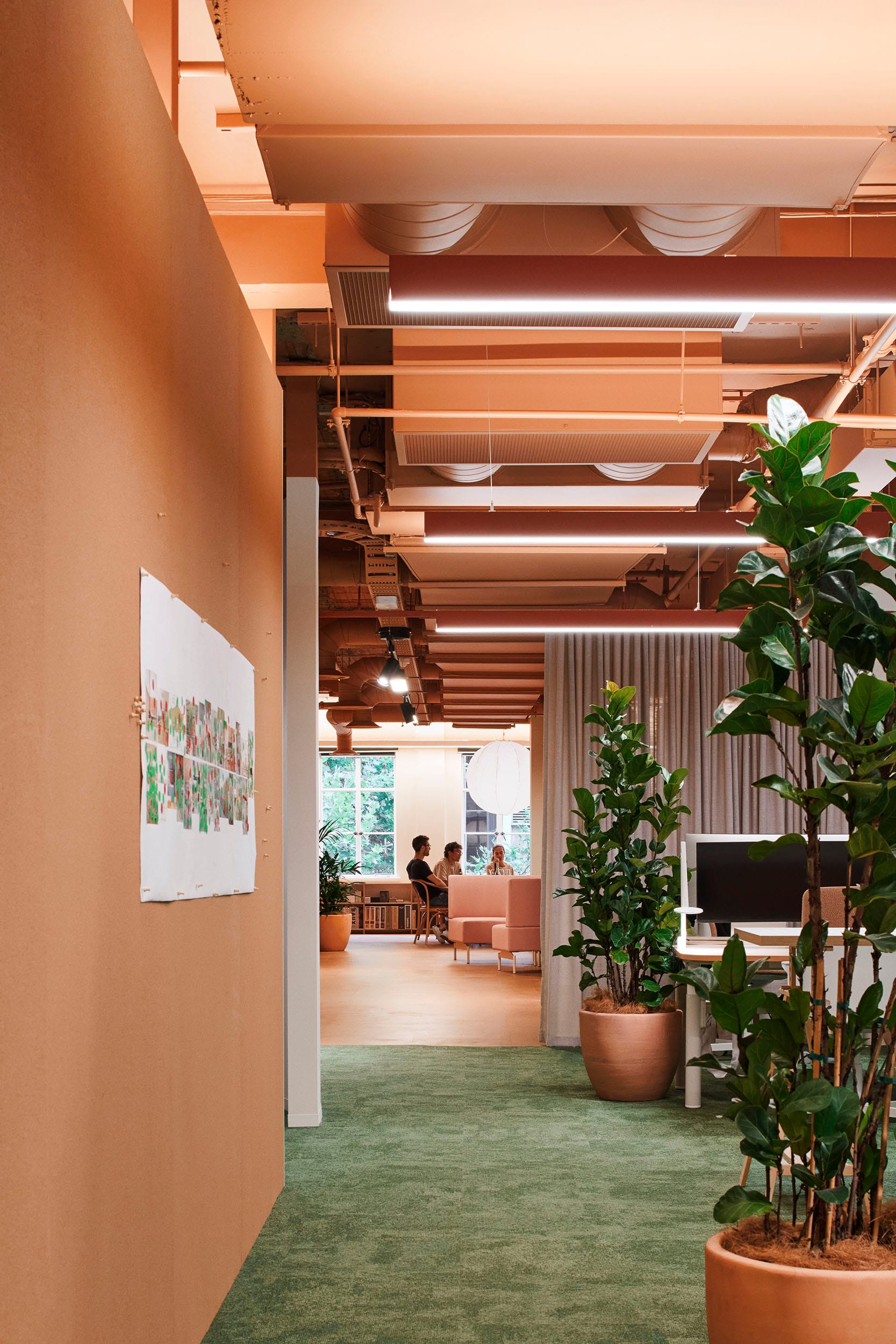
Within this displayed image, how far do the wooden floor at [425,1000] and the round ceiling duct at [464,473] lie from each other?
382 centimetres

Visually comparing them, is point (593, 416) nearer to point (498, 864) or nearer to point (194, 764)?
point (194, 764)

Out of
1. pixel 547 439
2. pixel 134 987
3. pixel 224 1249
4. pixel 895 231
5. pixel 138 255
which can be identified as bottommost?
pixel 224 1249

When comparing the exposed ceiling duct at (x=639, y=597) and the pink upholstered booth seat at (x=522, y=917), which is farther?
the pink upholstered booth seat at (x=522, y=917)

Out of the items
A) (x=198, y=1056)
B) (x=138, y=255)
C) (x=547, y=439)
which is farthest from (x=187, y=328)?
(x=547, y=439)

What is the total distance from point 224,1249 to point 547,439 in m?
3.80

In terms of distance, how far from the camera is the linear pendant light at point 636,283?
147 inches

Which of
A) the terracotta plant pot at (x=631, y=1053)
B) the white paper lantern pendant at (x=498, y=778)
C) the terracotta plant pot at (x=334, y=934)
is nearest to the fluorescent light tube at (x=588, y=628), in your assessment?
the terracotta plant pot at (x=631, y=1053)

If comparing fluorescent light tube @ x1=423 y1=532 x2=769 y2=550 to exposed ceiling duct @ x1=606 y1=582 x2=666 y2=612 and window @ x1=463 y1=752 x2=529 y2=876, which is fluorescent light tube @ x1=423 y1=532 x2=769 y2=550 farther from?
window @ x1=463 y1=752 x2=529 y2=876

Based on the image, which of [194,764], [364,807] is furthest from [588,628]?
[364,807]

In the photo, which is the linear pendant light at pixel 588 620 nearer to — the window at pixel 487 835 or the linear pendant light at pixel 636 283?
the linear pendant light at pixel 636 283

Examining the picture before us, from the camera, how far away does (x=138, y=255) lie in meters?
2.61

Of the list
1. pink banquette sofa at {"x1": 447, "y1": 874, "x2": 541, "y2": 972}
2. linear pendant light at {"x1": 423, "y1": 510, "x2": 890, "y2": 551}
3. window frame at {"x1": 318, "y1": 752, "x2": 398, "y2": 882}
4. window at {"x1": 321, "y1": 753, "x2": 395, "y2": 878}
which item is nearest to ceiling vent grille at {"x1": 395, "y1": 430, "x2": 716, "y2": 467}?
linear pendant light at {"x1": 423, "y1": 510, "x2": 890, "y2": 551}

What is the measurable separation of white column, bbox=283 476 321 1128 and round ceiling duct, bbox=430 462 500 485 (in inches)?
34.0

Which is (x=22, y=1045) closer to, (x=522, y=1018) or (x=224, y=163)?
(x=224, y=163)
